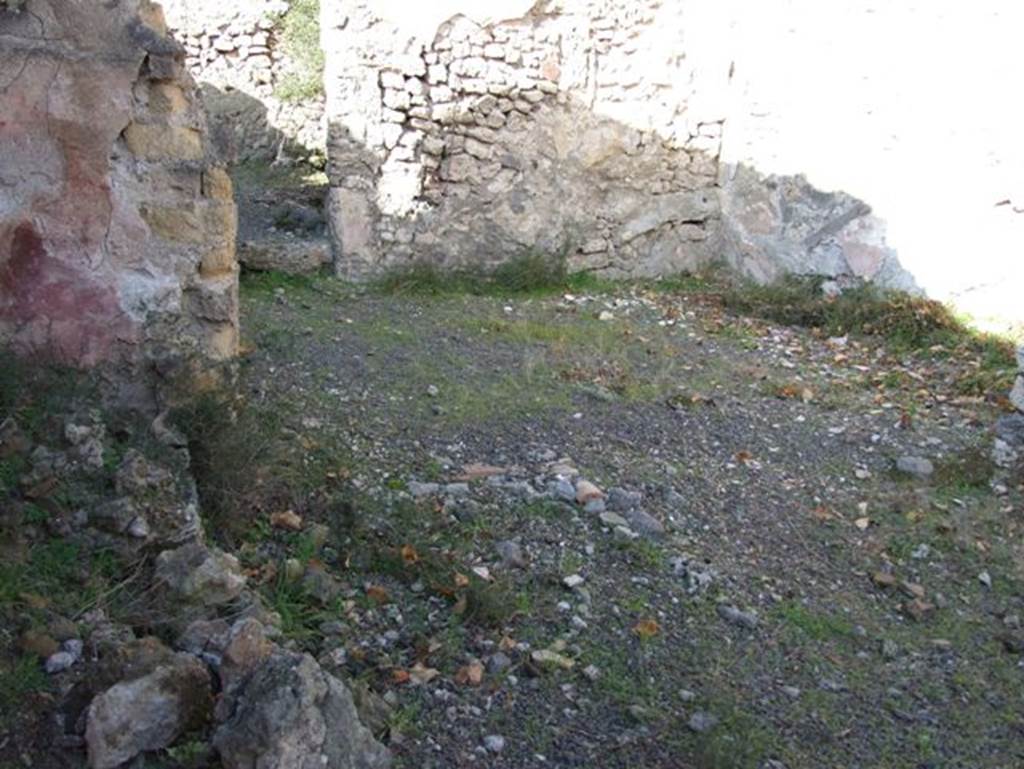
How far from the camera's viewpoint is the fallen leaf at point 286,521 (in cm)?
324

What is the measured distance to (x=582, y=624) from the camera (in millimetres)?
3098

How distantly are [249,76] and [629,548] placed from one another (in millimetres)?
5890

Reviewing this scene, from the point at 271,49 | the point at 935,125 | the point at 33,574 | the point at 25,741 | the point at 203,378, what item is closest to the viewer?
the point at 25,741

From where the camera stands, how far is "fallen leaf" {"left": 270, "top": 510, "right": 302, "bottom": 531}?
3236 mm

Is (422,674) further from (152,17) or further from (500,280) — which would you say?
(500,280)

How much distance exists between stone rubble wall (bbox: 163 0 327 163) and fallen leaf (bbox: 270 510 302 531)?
5308 millimetres

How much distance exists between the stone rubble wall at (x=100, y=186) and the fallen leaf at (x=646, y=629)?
1.57 m

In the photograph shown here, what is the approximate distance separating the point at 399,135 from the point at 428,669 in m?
4.55

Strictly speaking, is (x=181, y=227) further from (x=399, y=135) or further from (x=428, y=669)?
(x=399, y=135)

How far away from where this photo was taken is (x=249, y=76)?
8180 mm

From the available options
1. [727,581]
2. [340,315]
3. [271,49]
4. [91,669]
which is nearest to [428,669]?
[91,669]

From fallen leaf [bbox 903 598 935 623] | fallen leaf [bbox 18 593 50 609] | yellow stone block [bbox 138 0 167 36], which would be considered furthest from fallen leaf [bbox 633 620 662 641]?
yellow stone block [bbox 138 0 167 36]

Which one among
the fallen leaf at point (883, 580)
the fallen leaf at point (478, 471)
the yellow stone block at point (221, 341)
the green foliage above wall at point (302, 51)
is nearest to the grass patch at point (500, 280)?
the green foliage above wall at point (302, 51)

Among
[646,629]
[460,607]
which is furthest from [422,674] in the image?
[646,629]
